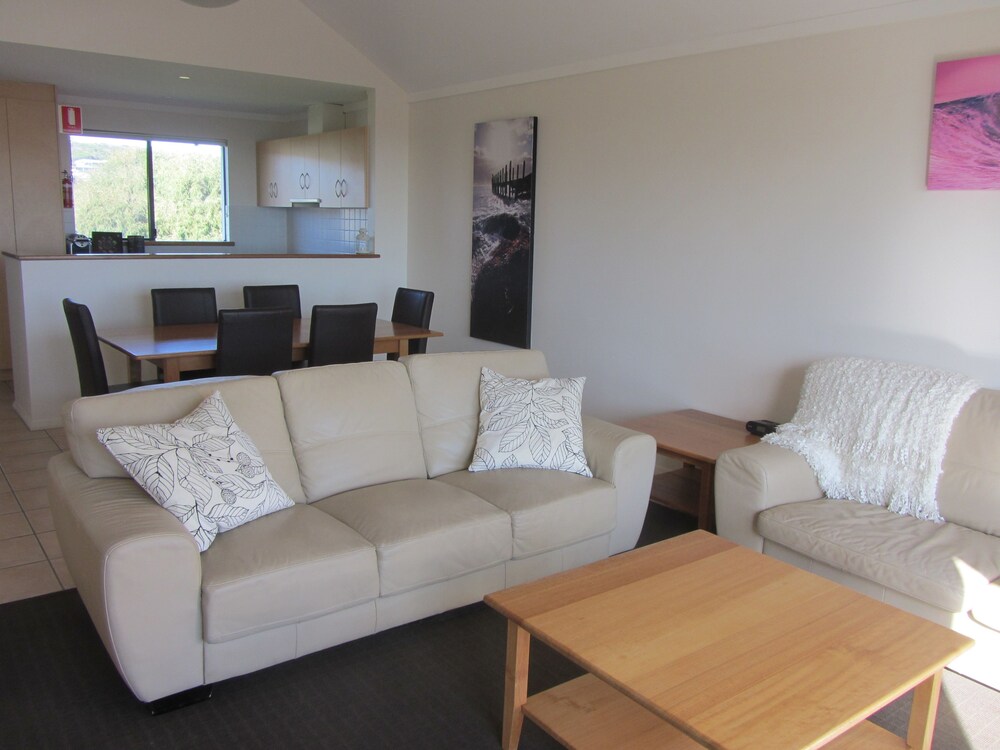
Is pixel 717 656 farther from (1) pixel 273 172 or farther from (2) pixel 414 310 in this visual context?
(1) pixel 273 172

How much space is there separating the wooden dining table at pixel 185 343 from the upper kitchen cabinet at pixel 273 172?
3.08m

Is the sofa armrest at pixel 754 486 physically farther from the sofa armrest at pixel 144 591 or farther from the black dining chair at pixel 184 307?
the black dining chair at pixel 184 307

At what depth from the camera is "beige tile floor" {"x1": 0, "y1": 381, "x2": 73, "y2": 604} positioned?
10.4ft

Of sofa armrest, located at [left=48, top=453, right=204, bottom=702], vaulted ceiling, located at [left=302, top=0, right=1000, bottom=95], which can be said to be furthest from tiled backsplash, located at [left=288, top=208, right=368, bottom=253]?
sofa armrest, located at [left=48, top=453, right=204, bottom=702]

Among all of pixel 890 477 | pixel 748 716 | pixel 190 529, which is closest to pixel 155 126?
pixel 190 529

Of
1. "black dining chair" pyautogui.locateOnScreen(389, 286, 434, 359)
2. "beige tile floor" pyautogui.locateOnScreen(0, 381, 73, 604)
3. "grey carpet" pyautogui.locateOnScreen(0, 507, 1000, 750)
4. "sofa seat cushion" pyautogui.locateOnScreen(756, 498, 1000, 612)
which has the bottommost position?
"grey carpet" pyautogui.locateOnScreen(0, 507, 1000, 750)

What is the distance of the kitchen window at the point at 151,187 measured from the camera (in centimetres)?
Answer: 770

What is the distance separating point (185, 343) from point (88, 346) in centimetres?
45

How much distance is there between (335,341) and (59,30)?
2830 millimetres

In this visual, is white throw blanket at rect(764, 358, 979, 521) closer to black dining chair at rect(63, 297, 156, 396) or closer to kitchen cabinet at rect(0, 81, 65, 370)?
black dining chair at rect(63, 297, 156, 396)

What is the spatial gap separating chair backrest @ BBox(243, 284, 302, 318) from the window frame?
3.21 metres

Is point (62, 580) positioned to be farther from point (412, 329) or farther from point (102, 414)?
point (412, 329)

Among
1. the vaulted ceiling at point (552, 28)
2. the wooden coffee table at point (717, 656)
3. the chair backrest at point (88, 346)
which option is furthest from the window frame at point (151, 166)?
the wooden coffee table at point (717, 656)

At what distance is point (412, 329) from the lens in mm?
5195
